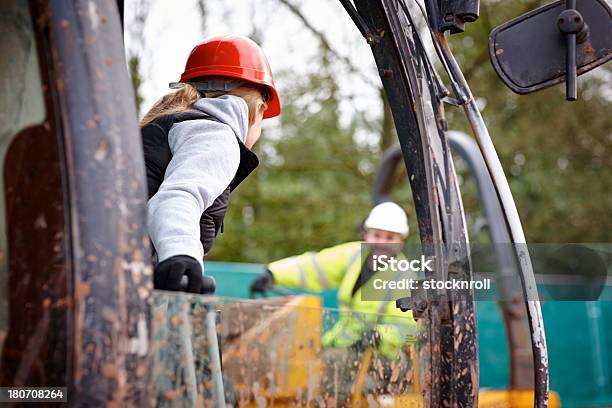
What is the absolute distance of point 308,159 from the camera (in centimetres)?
1163

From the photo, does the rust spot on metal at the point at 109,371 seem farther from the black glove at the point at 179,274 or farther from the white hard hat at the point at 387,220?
the white hard hat at the point at 387,220

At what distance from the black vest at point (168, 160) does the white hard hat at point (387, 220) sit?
15.0 feet

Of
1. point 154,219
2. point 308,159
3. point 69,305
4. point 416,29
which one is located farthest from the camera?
point 308,159

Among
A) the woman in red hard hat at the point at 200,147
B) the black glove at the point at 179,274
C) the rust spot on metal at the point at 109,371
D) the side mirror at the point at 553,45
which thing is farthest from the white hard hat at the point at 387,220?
the rust spot on metal at the point at 109,371

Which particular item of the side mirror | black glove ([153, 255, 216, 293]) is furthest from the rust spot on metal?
the side mirror

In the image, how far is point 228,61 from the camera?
234 centimetres

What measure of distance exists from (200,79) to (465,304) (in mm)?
925

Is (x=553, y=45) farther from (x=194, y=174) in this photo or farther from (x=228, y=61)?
(x=194, y=174)

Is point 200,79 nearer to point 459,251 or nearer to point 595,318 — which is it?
point 459,251

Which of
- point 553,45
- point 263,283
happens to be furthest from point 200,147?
point 263,283

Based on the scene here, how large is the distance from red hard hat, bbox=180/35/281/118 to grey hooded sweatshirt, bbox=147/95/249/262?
10.6 inches

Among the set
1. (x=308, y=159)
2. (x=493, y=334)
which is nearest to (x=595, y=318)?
(x=493, y=334)

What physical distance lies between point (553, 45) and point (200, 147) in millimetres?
979

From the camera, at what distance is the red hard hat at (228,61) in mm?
2334
